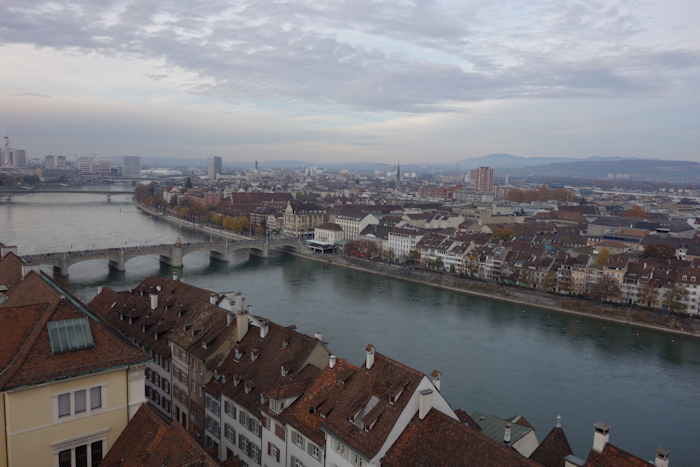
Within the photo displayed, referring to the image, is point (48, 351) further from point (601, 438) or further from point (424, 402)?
point (601, 438)

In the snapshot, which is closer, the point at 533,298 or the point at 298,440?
the point at 298,440

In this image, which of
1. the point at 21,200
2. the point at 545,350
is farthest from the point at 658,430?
the point at 21,200

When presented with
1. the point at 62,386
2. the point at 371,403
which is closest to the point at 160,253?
the point at 371,403

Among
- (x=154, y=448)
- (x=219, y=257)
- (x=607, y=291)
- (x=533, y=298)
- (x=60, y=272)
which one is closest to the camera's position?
(x=154, y=448)

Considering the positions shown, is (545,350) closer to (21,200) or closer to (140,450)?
(140,450)

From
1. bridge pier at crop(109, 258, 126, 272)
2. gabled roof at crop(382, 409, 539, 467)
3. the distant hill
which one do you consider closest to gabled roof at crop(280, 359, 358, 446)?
gabled roof at crop(382, 409, 539, 467)

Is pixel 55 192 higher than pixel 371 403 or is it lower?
lower

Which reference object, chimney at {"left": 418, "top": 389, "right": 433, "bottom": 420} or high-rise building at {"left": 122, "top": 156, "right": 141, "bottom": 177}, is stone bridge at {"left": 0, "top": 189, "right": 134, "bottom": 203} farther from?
chimney at {"left": 418, "top": 389, "right": 433, "bottom": 420}
